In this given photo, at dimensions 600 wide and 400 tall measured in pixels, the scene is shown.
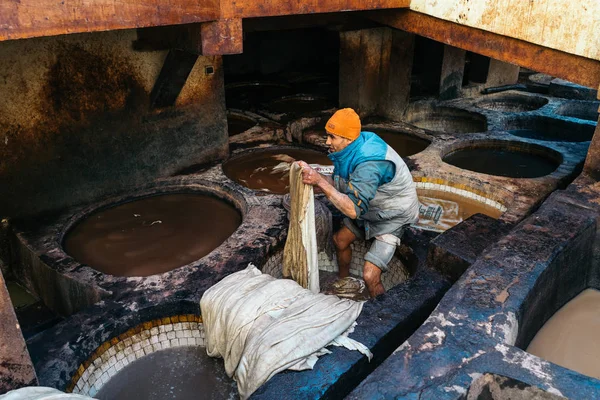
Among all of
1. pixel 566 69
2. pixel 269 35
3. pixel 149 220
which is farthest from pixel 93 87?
pixel 269 35

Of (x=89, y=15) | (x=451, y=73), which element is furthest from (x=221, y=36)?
(x=451, y=73)

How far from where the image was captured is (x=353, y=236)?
4.95 meters

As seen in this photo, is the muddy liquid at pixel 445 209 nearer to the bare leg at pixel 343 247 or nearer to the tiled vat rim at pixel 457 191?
the tiled vat rim at pixel 457 191

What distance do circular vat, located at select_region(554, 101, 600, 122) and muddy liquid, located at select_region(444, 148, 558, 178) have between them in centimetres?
301

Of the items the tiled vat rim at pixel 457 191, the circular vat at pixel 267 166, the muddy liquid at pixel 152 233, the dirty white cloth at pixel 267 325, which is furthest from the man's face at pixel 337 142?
the tiled vat rim at pixel 457 191

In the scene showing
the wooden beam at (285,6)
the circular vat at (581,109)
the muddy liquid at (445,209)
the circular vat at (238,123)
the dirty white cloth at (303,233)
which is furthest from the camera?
the circular vat at (581,109)

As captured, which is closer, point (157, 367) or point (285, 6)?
point (157, 367)

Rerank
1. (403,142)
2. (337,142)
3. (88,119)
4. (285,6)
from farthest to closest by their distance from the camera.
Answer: (403,142) → (88,119) → (285,6) → (337,142)

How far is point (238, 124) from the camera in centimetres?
1007

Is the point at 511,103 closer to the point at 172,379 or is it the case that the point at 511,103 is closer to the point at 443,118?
the point at 443,118

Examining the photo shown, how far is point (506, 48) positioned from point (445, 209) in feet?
7.44

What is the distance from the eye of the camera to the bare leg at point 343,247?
16.3 ft

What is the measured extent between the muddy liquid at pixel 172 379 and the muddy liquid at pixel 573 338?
2.49 meters

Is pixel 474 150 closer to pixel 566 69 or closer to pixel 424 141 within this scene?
pixel 424 141
